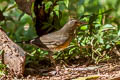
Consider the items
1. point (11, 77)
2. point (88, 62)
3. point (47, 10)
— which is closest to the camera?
point (11, 77)

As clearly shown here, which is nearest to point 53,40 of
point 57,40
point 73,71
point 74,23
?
point 57,40

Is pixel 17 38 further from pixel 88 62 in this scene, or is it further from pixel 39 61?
pixel 88 62

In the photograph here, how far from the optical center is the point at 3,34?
15.4 feet

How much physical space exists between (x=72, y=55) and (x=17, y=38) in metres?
1.53

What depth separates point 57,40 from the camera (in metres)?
5.06

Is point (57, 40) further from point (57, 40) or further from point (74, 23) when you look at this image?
point (74, 23)

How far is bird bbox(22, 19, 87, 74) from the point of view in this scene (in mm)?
4977

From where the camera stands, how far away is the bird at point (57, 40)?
4.98m

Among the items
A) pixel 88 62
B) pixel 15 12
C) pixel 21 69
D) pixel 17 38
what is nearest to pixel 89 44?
pixel 88 62

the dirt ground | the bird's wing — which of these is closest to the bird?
the bird's wing

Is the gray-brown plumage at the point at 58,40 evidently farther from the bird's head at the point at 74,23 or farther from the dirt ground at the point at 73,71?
the dirt ground at the point at 73,71

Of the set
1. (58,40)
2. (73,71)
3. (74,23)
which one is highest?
(74,23)

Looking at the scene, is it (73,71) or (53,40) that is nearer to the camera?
(73,71)

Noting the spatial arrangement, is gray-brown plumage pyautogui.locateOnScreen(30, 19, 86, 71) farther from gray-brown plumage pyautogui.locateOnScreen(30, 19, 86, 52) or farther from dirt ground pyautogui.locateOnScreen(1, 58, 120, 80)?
dirt ground pyautogui.locateOnScreen(1, 58, 120, 80)
